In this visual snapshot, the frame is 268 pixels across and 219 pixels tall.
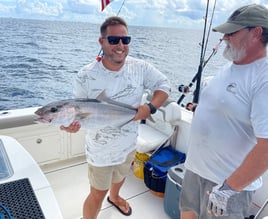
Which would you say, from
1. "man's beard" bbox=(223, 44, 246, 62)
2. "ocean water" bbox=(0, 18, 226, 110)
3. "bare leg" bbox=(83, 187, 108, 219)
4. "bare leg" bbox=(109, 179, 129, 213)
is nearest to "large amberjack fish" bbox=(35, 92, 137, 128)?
"bare leg" bbox=(83, 187, 108, 219)

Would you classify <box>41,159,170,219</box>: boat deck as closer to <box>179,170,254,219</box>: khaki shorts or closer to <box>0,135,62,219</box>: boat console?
<box>179,170,254,219</box>: khaki shorts

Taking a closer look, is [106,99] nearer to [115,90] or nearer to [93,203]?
[115,90]

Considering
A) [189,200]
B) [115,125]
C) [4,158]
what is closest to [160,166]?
[189,200]

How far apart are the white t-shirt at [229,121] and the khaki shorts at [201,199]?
56 millimetres

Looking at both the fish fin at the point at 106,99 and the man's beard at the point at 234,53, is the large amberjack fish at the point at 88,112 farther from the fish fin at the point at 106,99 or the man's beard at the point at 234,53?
the man's beard at the point at 234,53

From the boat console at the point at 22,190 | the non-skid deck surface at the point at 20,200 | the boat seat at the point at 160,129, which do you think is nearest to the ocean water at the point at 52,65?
the boat seat at the point at 160,129

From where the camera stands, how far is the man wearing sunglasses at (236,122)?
1.01 m

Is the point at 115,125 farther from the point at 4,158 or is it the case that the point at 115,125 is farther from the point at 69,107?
the point at 4,158

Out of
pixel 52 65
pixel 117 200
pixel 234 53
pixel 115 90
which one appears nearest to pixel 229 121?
pixel 234 53

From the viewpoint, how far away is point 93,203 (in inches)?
65.1

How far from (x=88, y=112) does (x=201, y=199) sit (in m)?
0.79

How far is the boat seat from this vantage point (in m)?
2.27

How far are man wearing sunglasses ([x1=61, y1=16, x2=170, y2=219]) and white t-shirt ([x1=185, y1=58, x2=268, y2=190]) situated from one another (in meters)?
0.38

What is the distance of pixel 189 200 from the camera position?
1.46m
